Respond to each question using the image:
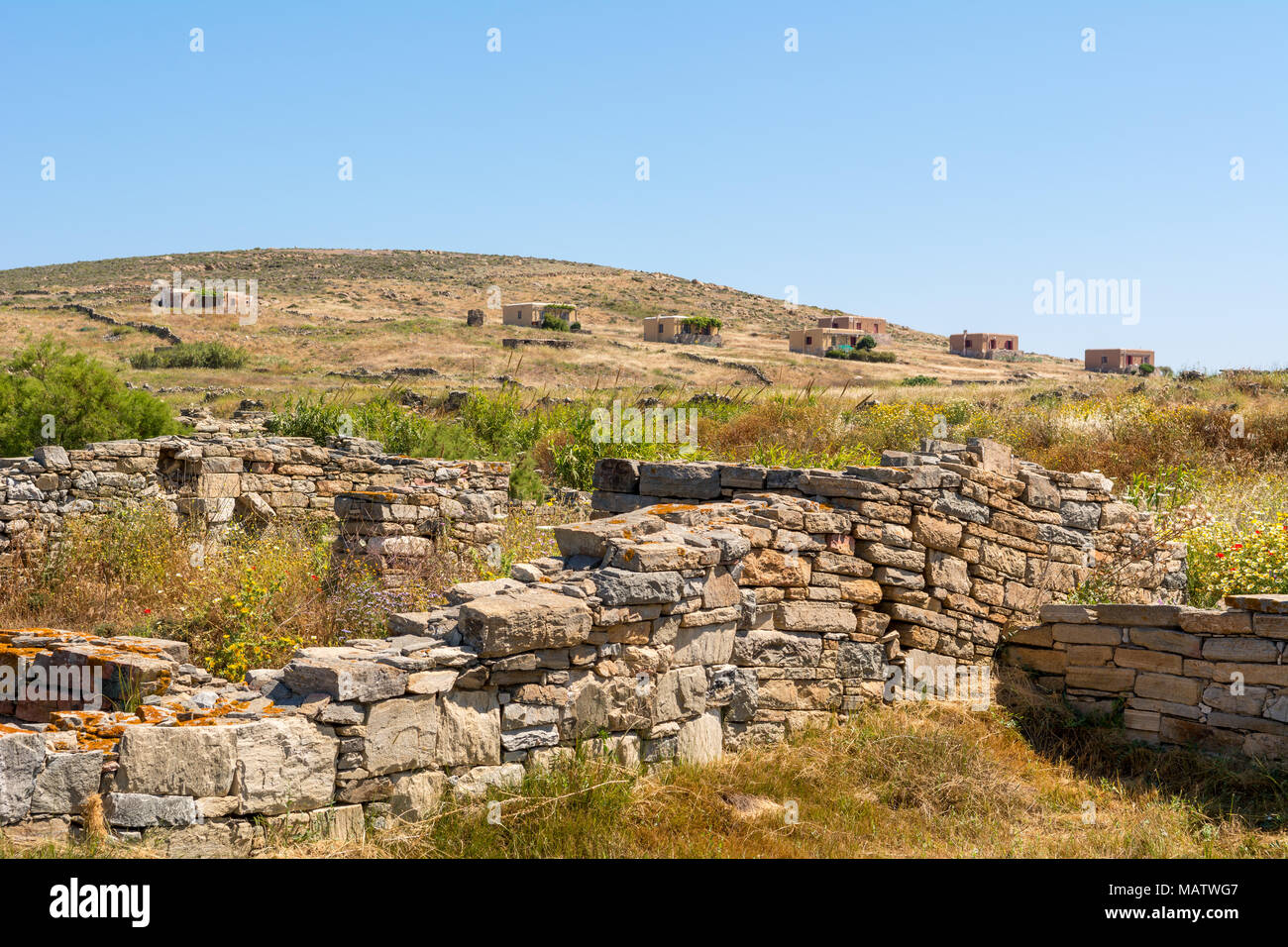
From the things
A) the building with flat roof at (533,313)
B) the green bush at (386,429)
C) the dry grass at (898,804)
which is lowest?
the dry grass at (898,804)

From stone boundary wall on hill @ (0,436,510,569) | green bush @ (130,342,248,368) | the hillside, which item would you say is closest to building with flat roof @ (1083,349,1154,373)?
the hillside

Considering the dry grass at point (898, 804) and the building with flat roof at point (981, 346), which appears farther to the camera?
the building with flat roof at point (981, 346)

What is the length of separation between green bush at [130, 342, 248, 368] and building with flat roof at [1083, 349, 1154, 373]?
51.5 meters

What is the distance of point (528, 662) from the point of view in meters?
4.76

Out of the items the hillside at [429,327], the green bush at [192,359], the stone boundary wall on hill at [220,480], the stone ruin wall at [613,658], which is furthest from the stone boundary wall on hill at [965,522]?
the green bush at [192,359]

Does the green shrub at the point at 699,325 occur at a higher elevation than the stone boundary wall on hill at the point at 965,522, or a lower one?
higher

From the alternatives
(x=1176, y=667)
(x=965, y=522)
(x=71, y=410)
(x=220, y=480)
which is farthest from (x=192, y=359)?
(x=1176, y=667)

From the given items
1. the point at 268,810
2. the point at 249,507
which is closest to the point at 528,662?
the point at 268,810

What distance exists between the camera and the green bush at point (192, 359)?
37812 mm

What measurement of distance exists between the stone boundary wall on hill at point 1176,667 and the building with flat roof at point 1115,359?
5986cm

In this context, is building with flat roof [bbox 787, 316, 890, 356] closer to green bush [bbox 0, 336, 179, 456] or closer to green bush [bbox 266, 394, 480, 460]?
green bush [bbox 266, 394, 480, 460]

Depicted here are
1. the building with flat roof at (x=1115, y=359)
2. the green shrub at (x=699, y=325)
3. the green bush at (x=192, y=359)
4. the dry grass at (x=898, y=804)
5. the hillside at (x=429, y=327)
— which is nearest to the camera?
the dry grass at (x=898, y=804)

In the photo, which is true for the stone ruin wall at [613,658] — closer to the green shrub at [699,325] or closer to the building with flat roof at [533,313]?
the green shrub at [699,325]

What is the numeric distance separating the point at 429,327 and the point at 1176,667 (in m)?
45.9
